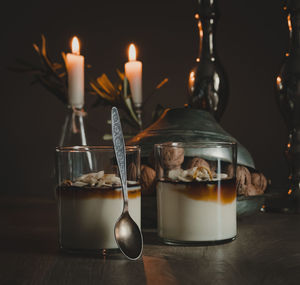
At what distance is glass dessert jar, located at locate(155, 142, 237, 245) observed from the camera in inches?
28.5

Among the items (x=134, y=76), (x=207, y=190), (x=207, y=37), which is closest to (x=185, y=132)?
(x=207, y=190)

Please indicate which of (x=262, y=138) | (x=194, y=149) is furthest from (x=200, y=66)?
(x=262, y=138)

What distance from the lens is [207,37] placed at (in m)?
1.15

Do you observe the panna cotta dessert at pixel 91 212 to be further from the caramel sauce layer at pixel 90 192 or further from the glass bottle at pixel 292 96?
the glass bottle at pixel 292 96

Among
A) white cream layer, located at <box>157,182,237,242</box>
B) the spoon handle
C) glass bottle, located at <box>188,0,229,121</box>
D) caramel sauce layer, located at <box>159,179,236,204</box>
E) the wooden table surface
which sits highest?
glass bottle, located at <box>188,0,229,121</box>

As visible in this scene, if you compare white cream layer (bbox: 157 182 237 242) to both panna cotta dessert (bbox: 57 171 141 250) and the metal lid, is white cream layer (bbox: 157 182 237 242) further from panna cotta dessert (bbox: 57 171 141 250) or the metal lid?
the metal lid

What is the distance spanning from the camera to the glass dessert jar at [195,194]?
2.37ft

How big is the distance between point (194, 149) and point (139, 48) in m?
1.24

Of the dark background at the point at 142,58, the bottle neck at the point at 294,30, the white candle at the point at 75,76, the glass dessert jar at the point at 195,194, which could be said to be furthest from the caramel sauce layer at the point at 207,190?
the dark background at the point at 142,58

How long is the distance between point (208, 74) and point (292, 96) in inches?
7.7

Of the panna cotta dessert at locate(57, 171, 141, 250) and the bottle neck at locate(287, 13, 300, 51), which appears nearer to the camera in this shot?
the panna cotta dessert at locate(57, 171, 141, 250)

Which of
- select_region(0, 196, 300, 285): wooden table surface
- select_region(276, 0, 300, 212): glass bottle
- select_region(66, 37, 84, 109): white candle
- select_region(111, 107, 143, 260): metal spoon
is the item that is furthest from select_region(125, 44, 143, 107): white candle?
select_region(111, 107, 143, 260): metal spoon

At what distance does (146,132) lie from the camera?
0.95m

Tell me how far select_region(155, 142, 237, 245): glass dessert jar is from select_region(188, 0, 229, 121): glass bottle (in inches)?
15.9
